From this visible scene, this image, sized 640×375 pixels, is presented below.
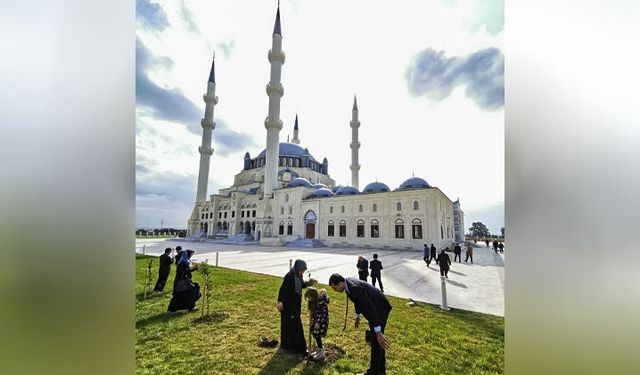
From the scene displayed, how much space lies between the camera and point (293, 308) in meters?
3.49

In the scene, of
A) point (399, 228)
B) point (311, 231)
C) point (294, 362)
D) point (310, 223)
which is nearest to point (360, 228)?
point (399, 228)

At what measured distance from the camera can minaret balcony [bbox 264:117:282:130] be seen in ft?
74.8

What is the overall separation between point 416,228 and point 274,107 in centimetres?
1541

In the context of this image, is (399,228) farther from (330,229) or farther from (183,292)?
(183,292)

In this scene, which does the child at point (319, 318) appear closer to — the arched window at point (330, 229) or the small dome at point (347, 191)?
the arched window at point (330, 229)

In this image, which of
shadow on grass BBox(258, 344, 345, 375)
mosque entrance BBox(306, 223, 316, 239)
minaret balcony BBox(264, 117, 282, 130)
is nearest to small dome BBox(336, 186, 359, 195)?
mosque entrance BBox(306, 223, 316, 239)

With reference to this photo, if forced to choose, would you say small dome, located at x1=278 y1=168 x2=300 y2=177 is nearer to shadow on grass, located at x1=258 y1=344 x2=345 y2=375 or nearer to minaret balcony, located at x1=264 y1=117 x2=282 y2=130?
minaret balcony, located at x1=264 y1=117 x2=282 y2=130

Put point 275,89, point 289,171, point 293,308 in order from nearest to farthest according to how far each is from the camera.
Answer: point 293,308 < point 275,89 < point 289,171

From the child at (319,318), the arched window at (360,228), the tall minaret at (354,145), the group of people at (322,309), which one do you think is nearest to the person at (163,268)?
the group of people at (322,309)

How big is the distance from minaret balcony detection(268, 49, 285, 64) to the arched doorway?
1345 centimetres

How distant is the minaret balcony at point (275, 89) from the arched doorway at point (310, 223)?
1110 cm
